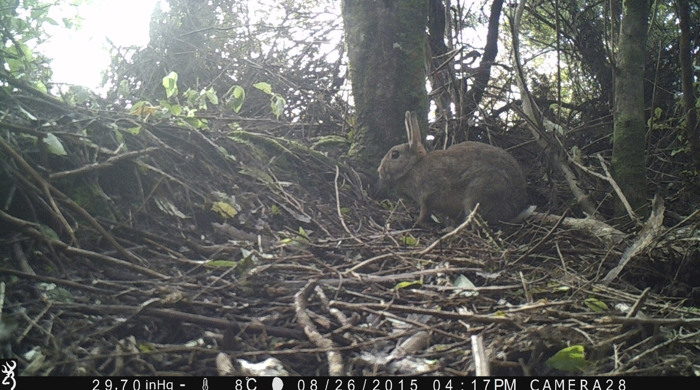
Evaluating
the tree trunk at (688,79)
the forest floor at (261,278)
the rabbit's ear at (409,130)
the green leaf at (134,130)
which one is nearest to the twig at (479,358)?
the forest floor at (261,278)

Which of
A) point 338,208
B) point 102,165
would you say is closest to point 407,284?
point 338,208

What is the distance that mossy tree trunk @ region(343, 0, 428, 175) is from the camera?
5711 mm

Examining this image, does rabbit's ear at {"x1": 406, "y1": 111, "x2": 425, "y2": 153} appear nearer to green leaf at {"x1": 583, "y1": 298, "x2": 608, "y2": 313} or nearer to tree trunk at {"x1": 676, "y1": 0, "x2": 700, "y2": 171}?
tree trunk at {"x1": 676, "y1": 0, "x2": 700, "y2": 171}

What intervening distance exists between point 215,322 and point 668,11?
22.4 feet

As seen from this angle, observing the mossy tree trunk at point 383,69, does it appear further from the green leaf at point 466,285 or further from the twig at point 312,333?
the twig at point 312,333

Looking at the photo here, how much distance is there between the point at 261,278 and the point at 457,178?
9.25 ft

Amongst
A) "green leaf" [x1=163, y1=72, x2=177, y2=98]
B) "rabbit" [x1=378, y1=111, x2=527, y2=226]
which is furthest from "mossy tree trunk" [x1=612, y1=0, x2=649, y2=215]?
"green leaf" [x1=163, y1=72, x2=177, y2=98]

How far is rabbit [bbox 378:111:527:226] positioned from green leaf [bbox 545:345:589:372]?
2938 mm

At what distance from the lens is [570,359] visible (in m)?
2.38

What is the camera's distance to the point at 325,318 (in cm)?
287

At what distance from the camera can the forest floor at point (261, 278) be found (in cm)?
244

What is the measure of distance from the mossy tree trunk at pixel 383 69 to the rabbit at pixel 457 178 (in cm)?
20

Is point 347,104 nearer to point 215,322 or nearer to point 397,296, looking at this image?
point 397,296

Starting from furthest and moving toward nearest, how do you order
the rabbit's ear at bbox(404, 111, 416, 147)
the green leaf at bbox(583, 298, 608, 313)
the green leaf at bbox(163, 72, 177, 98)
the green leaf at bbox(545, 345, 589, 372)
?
1. the rabbit's ear at bbox(404, 111, 416, 147)
2. the green leaf at bbox(163, 72, 177, 98)
3. the green leaf at bbox(583, 298, 608, 313)
4. the green leaf at bbox(545, 345, 589, 372)
